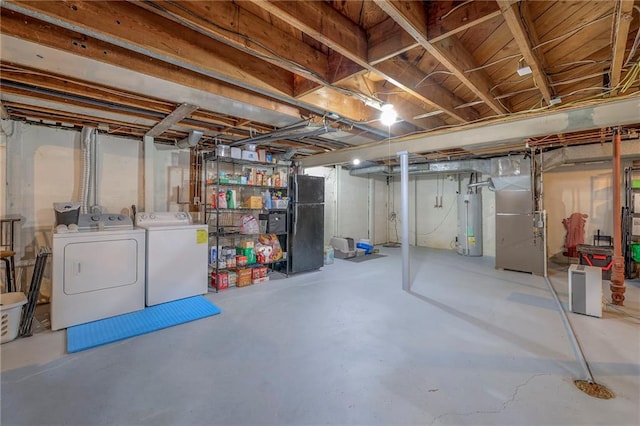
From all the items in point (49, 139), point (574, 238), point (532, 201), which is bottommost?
point (574, 238)

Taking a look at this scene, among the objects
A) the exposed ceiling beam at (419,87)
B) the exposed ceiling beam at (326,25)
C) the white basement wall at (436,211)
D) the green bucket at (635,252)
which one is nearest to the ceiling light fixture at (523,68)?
the exposed ceiling beam at (419,87)

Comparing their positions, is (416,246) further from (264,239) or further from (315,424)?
(315,424)

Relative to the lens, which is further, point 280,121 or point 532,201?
point 532,201

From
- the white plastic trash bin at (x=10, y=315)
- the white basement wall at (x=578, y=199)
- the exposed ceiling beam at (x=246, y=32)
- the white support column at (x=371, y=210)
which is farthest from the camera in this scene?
the white support column at (x=371, y=210)

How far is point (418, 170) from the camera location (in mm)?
6672

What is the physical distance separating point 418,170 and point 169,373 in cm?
620

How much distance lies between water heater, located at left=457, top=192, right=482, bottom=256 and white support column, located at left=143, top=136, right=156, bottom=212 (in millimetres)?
6536

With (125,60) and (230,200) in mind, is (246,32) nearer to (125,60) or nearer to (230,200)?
(125,60)

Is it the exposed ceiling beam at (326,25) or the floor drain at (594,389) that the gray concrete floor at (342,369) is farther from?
the exposed ceiling beam at (326,25)

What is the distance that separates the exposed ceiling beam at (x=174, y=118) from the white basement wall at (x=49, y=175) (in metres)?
0.64

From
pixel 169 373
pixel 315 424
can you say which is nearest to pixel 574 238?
pixel 315 424

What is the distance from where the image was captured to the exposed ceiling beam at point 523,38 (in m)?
1.45

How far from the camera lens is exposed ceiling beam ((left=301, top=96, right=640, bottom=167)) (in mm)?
2586

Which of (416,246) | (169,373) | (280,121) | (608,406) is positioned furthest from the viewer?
(416,246)
